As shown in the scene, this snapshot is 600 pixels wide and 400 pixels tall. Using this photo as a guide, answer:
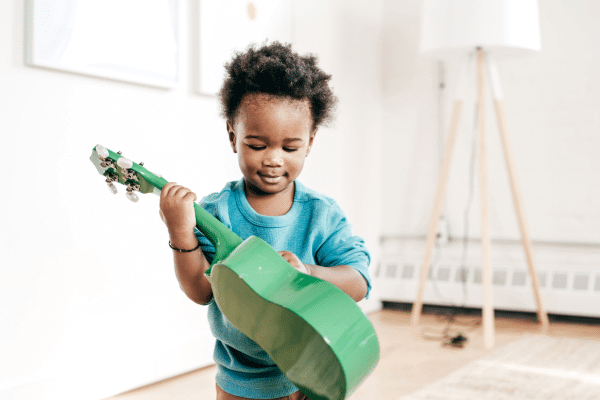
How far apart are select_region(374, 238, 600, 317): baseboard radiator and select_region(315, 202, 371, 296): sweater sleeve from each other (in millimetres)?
1978

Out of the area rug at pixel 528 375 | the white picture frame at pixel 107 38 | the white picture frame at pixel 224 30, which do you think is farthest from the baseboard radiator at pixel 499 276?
the white picture frame at pixel 107 38

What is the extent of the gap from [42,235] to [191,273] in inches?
32.3

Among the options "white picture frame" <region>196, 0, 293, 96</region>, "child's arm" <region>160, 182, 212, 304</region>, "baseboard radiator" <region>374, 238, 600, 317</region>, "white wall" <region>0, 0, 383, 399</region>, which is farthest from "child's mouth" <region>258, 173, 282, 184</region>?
"baseboard radiator" <region>374, 238, 600, 317</region>

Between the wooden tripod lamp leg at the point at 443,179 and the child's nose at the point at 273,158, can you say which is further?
the wooden tripod lamp leg at the point at 443,179

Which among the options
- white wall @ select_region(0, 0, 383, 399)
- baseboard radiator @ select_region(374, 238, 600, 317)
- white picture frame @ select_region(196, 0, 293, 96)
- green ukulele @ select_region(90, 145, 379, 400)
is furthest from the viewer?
baseboard radiator @ select_region(374, 238, 600, 317)

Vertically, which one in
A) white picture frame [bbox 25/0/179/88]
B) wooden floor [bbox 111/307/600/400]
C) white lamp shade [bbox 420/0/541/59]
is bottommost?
wooden floor [bbox 111/307/600/400]

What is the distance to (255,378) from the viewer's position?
2.85ft

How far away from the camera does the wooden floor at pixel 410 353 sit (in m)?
1.65

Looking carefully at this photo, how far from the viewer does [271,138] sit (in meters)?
0.79

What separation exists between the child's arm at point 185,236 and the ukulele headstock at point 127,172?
3cm

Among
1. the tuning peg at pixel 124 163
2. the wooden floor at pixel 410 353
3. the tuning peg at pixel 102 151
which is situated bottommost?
the wooden floor at pixel 410 353

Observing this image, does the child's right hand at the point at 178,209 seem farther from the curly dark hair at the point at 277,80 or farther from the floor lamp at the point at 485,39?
the floor lamp at the point at 485,39

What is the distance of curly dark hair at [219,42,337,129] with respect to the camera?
81 centimetres

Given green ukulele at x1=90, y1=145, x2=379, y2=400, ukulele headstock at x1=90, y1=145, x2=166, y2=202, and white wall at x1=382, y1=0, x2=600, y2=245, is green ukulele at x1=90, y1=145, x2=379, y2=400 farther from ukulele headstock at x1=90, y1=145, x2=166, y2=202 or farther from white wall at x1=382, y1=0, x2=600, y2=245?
white wall at x1=382, y1=0, x2=600, y2=245
